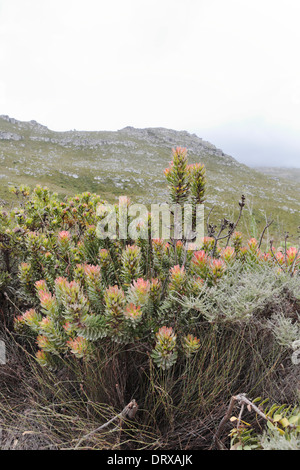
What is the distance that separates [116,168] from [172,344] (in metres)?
67.7

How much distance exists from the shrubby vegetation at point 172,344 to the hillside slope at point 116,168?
25.7 metres

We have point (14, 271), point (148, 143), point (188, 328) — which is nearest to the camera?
point (188, 328)

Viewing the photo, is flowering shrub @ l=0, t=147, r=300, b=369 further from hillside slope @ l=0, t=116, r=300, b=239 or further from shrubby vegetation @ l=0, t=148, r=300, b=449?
hillside slope @ l=0, t=116, r=300, b=239

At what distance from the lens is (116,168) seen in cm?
6612

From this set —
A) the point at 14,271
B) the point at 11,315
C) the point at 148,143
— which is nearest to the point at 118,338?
the point at 11,315

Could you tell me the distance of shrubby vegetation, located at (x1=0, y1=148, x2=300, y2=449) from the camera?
1.62 metres

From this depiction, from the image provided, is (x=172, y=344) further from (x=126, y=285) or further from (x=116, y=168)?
(x=116, y=168)

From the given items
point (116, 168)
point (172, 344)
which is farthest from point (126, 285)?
point (116, 168)

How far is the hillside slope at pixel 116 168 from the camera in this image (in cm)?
4288

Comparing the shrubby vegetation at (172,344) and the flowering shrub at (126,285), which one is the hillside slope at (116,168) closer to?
the flowering shrub at (126,285)

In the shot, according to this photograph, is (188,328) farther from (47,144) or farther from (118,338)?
(47,144)

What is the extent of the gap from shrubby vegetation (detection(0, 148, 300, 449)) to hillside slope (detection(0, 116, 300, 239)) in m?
25.7
